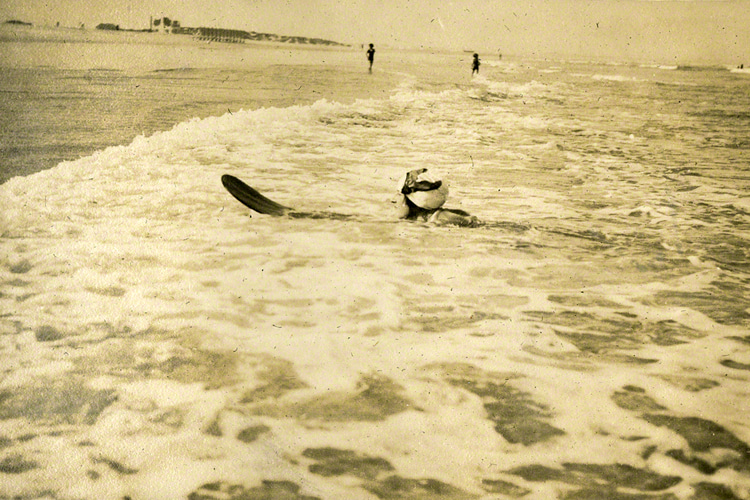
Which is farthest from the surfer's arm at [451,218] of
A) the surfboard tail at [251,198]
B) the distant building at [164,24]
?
the distant building at [164,24]

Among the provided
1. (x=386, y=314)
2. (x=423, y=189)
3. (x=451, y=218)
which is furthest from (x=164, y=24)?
(x=386, y=314)

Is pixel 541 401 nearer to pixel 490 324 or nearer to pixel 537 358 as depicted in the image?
pixel 537 358

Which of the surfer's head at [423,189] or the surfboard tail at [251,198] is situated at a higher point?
the surfer's head at [423,189]

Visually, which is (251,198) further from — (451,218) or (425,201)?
(451,218)

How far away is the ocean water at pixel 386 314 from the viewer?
1.35m

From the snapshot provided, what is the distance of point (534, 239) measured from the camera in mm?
2660

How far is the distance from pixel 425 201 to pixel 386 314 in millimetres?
973

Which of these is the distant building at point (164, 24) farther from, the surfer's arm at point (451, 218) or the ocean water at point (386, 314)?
the surfer's arm at point (451, 218)

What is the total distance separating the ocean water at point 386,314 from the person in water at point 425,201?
0.09 metres

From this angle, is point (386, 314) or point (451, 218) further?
point (451, 218)

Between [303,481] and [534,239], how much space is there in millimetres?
1896

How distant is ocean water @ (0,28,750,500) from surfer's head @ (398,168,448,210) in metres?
0.15

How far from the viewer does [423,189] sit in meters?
2.76

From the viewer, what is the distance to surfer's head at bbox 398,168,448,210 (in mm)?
2727
